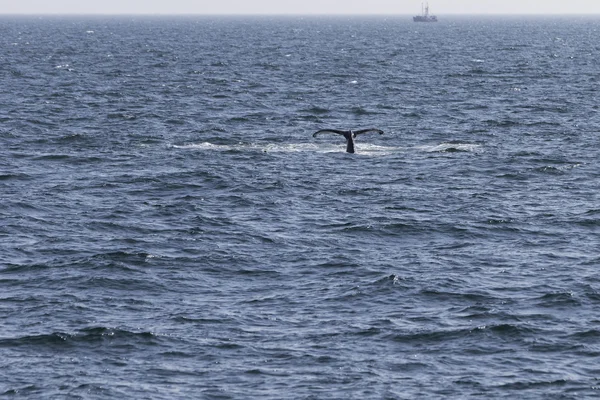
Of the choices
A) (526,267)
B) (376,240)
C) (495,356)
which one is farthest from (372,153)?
(495,356)

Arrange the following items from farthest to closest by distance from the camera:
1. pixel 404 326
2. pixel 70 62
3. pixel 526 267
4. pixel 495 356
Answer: pixel 70 62, pixel 526 267, pixel 404 326, pixel 495 356

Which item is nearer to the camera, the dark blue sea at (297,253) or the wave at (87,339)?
the dark blue sea at (297,253)

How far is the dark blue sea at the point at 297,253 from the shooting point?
35438mm

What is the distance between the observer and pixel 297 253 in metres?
48.3

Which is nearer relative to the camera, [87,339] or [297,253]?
[87,339]

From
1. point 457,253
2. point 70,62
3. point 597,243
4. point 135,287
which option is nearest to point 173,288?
point 135,287

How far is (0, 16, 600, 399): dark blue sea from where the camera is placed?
35.4 meters

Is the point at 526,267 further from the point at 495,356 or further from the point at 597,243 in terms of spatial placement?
the point at 495,356

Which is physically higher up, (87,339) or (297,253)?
(297,253)

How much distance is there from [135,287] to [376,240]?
11.8 metres

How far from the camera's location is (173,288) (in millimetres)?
43469

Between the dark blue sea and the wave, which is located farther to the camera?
the wave

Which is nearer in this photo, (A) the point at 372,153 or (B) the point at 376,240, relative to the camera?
(B) the point at 376,240

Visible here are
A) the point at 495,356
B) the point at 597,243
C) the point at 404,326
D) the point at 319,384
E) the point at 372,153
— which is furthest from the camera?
the point at 372,153
